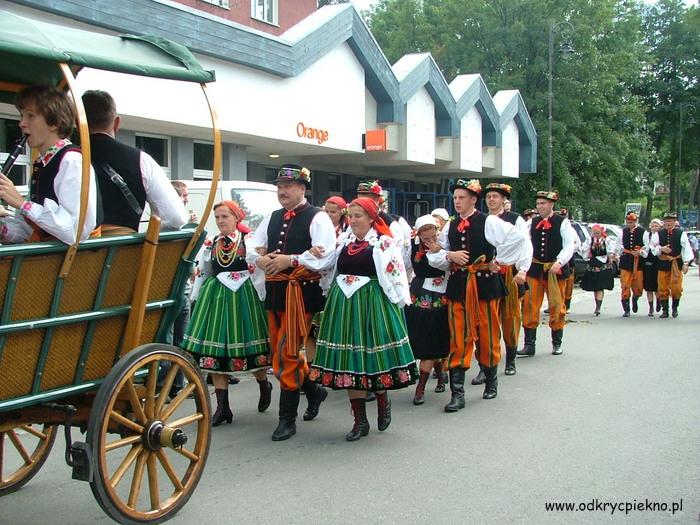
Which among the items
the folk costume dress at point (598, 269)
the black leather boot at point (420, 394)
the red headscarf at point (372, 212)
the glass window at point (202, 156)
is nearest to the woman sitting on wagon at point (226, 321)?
the red headscarf at point (372, 212)

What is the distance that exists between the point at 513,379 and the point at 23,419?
565 cm

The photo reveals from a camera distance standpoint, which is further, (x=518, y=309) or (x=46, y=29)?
(x=518, y=309)

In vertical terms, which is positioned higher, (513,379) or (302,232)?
(302,232)

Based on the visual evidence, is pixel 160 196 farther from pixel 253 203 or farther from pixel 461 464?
pixel 253 203

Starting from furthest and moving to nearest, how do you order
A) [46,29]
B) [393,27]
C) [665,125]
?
1. [665,125]
2. [393,27]
3. [46,29]

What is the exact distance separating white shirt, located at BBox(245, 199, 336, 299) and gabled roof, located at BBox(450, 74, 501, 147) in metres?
18.4

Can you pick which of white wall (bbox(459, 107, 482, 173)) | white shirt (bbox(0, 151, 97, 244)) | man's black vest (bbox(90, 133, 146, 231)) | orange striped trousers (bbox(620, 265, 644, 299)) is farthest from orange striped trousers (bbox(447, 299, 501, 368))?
Result: white wall (bbox(459, 107, 482, 173))

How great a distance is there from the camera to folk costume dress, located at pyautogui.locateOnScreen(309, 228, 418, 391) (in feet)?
19.0

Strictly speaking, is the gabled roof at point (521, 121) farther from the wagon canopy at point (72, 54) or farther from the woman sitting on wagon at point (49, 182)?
the woman sitting on wagon at point (49, 182)

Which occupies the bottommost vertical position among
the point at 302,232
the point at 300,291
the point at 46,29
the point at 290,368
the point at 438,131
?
the point at 290,368

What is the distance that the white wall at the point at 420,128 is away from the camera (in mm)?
21094

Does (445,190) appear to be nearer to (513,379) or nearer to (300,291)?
(513,379)

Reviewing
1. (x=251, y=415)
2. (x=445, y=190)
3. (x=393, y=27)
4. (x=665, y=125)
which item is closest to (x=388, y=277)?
(x=251, y=415)

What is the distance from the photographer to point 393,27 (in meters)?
41.8
